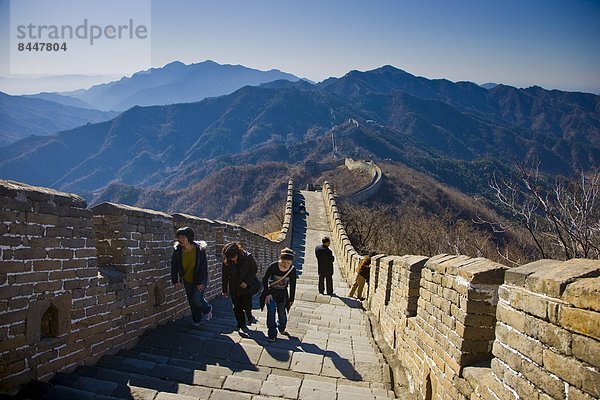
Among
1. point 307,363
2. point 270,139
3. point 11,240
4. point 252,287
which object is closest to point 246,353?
point 307,363

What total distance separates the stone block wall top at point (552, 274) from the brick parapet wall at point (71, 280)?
339cm

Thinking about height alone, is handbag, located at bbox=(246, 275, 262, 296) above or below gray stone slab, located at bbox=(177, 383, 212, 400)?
above

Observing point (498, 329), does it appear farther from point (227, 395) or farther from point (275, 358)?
point (275, 358)

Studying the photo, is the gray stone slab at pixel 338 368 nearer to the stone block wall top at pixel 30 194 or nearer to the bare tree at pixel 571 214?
the stone block wall top at pixel 30 194

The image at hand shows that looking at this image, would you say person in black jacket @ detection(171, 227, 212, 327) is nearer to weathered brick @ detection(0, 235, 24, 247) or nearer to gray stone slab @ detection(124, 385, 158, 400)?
gray stone slab @ detection(124, 385, 158, 400)

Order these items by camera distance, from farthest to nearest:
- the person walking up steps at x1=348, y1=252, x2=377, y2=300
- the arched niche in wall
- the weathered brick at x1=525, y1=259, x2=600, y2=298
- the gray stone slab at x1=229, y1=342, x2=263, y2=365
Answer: the person walking up steps at x1=348, y1=252, x2=377, y2=300 < the gray stone slab at x1=229, y1=342, x2=263, y2=365 < the arched niche in wall < the weathered brick at x1=525, y1=259, x2=600, y2=298

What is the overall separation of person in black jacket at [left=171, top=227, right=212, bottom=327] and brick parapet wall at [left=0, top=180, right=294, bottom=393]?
0.24 metres

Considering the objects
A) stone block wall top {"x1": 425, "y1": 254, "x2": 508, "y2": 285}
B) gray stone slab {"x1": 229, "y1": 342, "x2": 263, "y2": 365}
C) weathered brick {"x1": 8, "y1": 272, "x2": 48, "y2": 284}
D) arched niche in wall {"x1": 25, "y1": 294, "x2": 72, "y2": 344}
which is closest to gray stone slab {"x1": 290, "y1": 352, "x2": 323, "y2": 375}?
gray stone slab {"x1": 229, "y1": 342, "x2": 263, "y2": 365}

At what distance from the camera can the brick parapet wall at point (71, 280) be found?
3.58m

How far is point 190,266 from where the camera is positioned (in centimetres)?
622

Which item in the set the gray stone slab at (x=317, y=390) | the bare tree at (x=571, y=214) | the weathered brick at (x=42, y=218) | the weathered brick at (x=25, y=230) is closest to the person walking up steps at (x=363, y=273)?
the bare tree at (x=571, y=214)

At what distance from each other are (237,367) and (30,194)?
2626mm

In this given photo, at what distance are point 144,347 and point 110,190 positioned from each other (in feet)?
314

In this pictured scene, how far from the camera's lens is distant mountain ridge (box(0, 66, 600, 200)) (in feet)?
365
